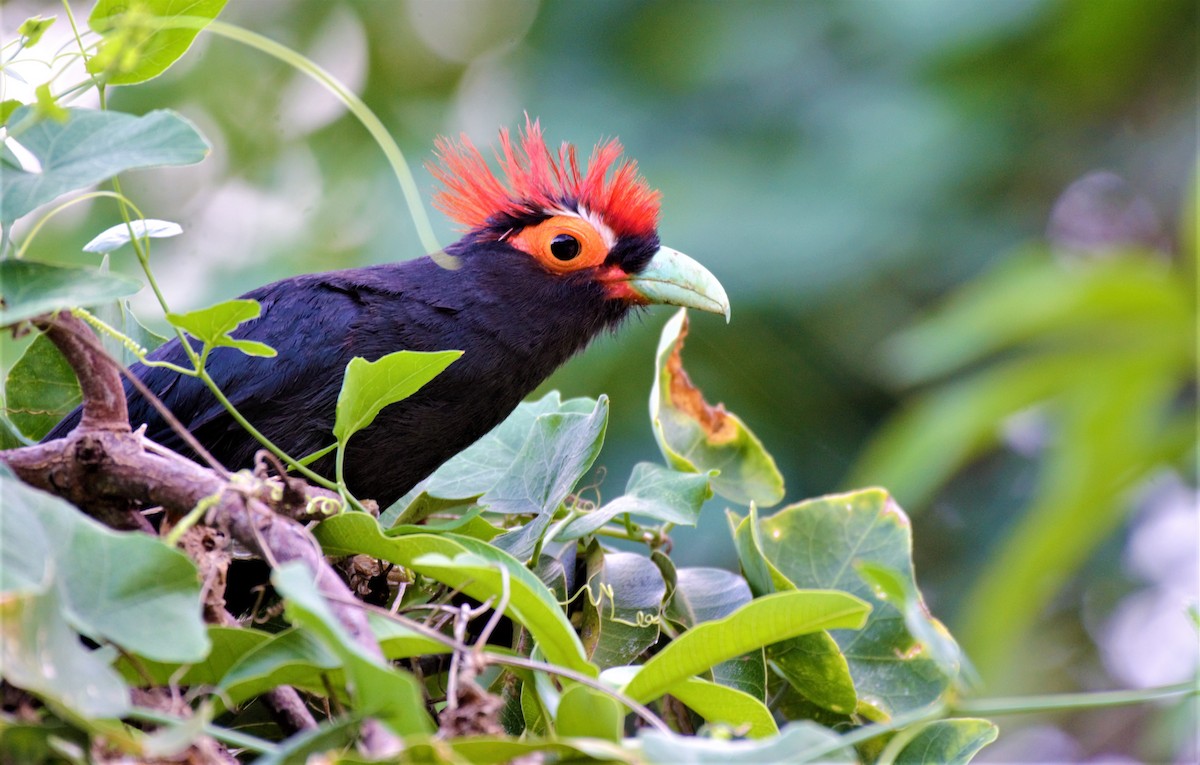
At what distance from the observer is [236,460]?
3018 millimetres

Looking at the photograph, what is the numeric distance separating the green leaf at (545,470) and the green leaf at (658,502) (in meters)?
0.06

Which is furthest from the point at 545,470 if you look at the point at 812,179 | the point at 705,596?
the point at 812,179

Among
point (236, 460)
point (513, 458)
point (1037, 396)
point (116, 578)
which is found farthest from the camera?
point (1037, 396)

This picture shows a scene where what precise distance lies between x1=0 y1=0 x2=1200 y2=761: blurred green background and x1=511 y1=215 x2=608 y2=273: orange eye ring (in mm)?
2493

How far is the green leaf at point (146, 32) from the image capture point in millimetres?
1691

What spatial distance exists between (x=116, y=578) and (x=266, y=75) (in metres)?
5.97

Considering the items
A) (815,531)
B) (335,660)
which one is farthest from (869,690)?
(335,660)

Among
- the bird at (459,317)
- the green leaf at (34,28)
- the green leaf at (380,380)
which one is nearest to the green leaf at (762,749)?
the green leaf at (380,380)

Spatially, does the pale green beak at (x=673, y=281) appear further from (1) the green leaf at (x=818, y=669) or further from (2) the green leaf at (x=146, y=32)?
(2) the green leaf at (x=146, y=32)

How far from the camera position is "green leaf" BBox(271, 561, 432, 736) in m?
1.20

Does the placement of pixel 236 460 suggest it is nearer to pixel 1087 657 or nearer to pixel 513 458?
pixel 513 458

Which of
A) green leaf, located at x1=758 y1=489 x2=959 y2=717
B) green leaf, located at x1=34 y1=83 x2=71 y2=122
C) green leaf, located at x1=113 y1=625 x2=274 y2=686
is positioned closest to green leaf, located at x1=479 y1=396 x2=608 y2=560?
green leaf, located at x1=758 y1=489 x2=959 y2=717

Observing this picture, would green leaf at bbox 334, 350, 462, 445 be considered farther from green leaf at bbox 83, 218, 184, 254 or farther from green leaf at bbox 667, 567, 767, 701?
green leaf at bbox 667, 567, 767, 701

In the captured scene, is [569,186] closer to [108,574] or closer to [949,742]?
[949,742]
